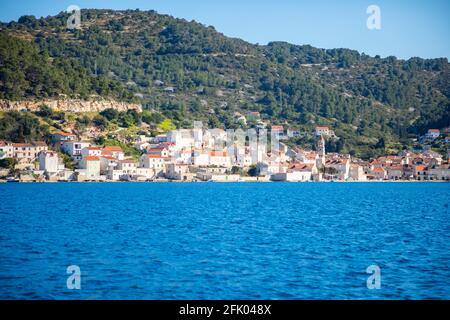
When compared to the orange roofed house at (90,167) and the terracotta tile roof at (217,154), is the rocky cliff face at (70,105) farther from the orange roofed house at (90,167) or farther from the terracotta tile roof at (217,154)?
the terracotta tile roof at (217,154)

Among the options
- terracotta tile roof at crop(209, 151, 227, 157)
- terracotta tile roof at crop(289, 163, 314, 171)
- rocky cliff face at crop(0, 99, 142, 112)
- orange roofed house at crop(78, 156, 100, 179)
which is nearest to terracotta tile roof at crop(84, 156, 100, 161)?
orange roofed house at crop(78, 156, 100, 179)

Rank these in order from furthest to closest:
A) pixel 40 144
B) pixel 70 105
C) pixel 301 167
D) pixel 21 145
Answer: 1. pixel 301 167
2. pixel 70 105
3. pixel 40 144
4. pixel 21 145

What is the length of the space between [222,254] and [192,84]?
462 feet

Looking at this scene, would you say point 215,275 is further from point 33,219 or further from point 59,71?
point 59,71

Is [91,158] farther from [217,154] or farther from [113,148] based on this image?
[217,154]

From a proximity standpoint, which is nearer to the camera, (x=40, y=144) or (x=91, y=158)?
(x=91, y=158)

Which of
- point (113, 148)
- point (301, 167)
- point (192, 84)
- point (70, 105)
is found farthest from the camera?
point (192, 84)

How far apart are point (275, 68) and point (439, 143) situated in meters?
73.8

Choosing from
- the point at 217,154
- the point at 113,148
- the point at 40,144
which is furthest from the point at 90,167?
the point at 217,154

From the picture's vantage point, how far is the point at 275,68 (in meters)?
196

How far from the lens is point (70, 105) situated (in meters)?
98.9

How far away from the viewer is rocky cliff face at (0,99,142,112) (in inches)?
3634

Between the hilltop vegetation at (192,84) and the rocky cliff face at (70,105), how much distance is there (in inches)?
74.6

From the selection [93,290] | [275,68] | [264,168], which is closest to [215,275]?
[93,290]
